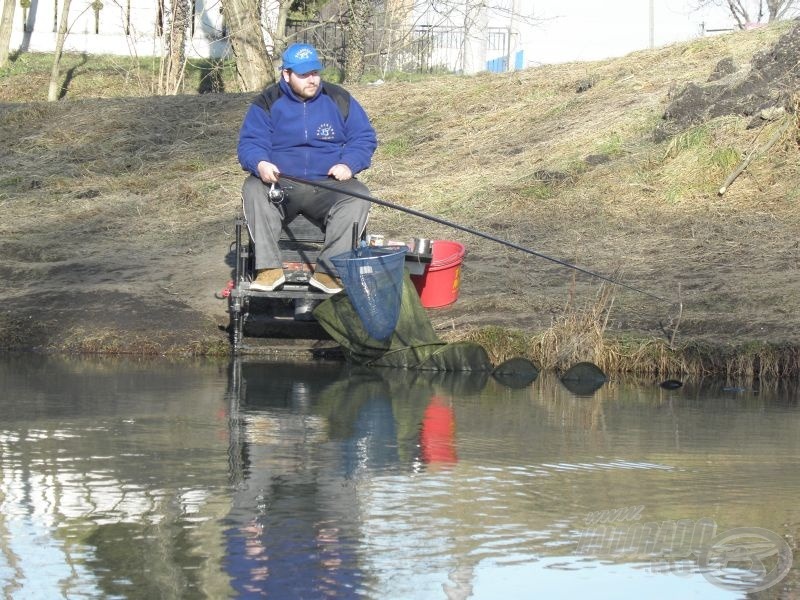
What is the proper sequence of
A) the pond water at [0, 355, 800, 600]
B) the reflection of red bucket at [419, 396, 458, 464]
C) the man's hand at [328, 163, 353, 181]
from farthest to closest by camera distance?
1. the man's hand at [328, 163, 353, 181]
2. the reflection of red bucket at [419, 396, 458, 464]
3. the pond water at [0, 355, 800, 600]

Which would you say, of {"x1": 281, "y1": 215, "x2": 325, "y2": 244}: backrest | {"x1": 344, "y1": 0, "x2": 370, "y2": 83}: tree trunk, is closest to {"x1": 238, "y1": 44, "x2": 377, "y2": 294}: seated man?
{"x1": 281, "y1": 215, "x2": 325, "y2": 244}: backrest

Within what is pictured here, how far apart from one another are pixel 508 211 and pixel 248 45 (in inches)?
330

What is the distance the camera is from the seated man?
10438 mm

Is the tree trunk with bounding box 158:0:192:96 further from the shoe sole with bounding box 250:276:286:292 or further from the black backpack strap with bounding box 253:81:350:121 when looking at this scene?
the shoe sole with bounding box 250:276:286:292

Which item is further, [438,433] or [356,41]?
[356,41]

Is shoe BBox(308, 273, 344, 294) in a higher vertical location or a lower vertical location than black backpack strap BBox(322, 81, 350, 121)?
lower

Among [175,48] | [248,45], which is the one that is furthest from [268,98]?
[175,48]

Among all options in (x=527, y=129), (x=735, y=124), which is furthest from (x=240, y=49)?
(x=735, y=124)

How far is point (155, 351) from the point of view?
10883mm

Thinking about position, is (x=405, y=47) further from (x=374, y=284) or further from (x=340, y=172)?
(x=374, y=284)

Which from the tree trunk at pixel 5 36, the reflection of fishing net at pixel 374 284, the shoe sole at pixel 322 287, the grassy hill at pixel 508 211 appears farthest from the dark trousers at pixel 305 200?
the tree trunk at pixel 5 36

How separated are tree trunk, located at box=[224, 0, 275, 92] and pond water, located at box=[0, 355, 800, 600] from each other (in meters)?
14.0

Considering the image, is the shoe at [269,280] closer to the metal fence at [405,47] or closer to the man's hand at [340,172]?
the man's hand at [340,172]

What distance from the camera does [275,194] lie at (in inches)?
406
